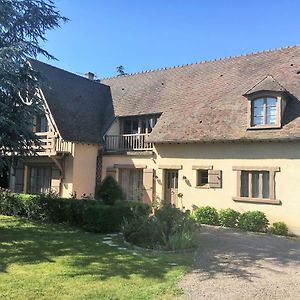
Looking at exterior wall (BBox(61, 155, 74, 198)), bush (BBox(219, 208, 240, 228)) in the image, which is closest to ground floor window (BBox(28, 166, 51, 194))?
exterior wall (BBox(61, 155, 74, 198))

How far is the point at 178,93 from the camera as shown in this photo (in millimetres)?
21062

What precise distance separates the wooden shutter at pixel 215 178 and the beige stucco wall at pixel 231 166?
159mm

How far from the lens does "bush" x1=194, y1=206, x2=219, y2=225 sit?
53.2ft

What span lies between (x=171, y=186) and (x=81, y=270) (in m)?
10.8

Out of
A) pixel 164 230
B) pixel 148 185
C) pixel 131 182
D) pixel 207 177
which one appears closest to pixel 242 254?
pixel 164 230

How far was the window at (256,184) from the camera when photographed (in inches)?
602

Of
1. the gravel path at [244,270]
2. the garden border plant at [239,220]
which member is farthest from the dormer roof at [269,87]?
the gravel path at [244,270]

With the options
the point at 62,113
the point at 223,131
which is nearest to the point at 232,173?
the point at 223,131

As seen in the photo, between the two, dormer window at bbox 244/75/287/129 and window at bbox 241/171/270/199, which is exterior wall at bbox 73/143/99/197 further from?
dormer window at bbox 244/75/287/129

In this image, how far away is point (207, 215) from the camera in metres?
16.3

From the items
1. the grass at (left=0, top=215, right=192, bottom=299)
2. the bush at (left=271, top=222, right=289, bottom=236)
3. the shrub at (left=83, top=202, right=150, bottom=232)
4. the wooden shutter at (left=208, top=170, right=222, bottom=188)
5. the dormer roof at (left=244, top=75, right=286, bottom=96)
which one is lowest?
the grass at (left=0, top=215, right=192, bottom=299)

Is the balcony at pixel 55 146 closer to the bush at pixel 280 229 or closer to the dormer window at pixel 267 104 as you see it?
the dormer window at pixel 267 104

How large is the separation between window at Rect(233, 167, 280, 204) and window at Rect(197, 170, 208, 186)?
1696mm

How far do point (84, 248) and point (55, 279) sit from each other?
304 cm
